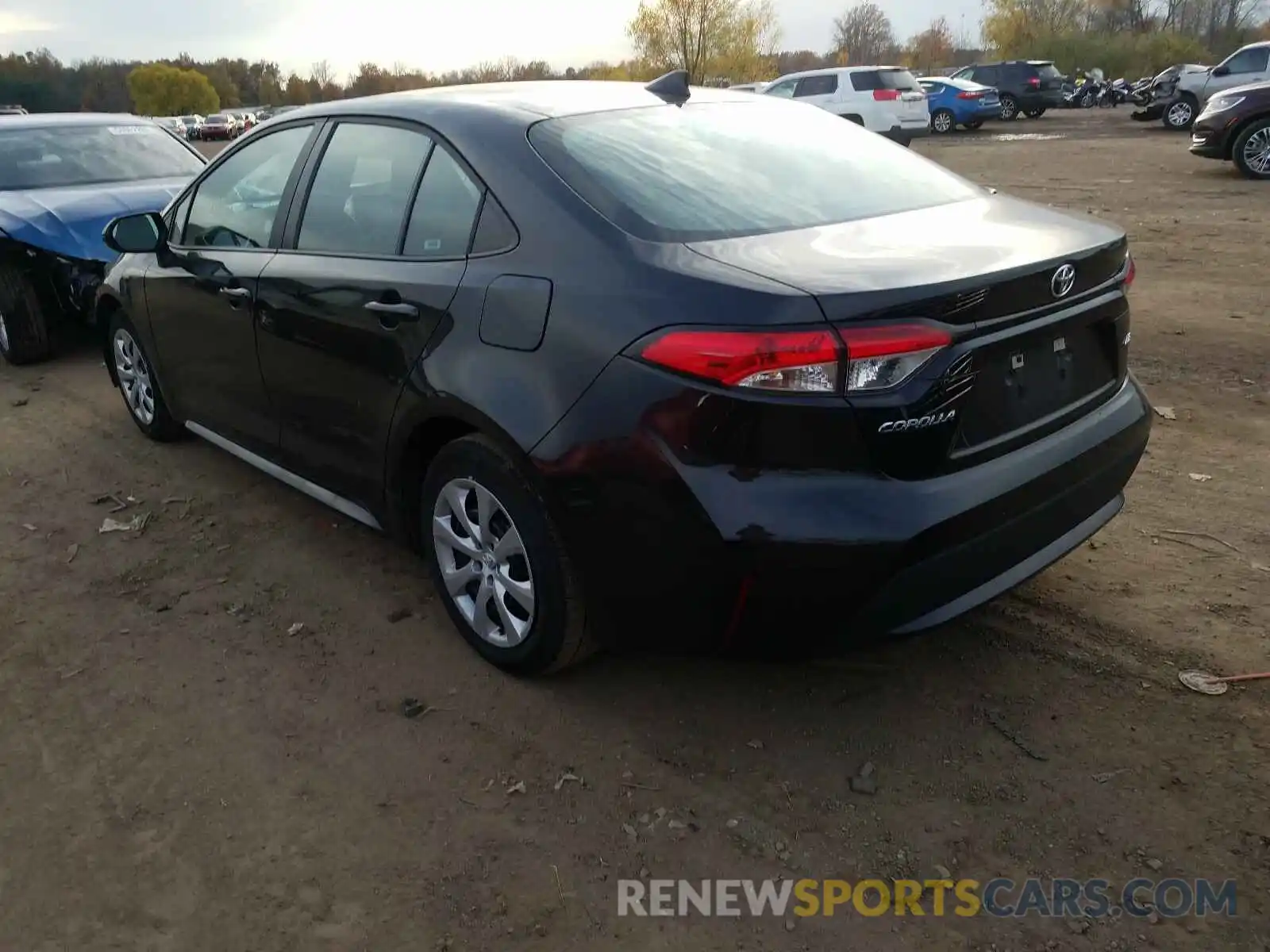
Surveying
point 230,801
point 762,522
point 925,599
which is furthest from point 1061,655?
point 230,801

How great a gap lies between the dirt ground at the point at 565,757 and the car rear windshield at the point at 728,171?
134 centimetres

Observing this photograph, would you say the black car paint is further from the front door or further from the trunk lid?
the front door

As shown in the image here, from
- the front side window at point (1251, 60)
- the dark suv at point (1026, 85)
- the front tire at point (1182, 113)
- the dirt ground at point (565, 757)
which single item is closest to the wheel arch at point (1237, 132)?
the front side window at point (1251, 60)

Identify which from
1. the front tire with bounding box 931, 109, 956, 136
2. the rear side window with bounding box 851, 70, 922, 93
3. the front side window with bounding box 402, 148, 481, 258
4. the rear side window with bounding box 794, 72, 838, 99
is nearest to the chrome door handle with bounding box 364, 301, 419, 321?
the front side window with bounding box 402, 148, 481, 258

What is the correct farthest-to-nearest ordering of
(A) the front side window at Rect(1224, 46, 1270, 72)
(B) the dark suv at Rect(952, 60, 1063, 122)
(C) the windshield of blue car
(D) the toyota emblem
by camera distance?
1. (B) the dark suv at Rect(952, 60, 1063, 122)
2. (A) the front side window at Rect(1224, 46, 1270, 72)
3. (C) the windshield of blue car
4. (D) the toyota emblem

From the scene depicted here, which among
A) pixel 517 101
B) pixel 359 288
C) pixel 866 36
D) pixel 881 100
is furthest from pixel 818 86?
pixel 866 36

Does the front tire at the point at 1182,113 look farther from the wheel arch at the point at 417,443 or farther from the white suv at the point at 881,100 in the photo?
the wheel arch at the point at 417,443

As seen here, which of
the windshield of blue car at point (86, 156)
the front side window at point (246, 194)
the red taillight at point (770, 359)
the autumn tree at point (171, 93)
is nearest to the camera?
the red taillight at point (770, 359)

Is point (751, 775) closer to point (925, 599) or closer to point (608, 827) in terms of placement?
point (608, 827)

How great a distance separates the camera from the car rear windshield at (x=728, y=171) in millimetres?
2844

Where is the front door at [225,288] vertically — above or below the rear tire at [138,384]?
above

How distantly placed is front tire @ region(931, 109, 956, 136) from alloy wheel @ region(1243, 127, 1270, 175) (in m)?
15.9

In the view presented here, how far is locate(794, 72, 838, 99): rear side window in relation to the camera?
23.9m

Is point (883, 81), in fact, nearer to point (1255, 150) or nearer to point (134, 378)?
point (1255, 150)
